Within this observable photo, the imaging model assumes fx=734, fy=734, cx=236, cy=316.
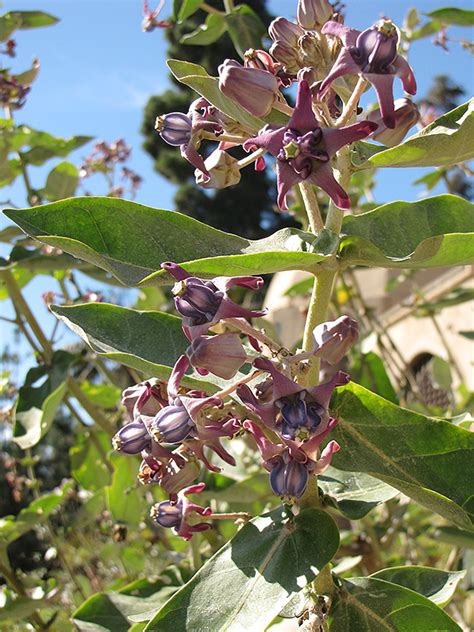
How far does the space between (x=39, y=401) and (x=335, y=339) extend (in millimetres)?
1161

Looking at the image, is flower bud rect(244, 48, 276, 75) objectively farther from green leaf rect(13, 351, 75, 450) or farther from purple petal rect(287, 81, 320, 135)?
green leaf rect(13, 351, 75, 450)

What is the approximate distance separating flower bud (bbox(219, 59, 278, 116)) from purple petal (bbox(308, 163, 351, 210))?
0.11 m

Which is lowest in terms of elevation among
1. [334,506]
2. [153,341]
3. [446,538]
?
[446,538]

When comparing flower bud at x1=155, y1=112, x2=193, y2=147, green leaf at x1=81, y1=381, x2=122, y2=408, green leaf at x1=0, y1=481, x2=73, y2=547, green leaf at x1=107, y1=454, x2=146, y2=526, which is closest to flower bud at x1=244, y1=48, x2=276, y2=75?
flower bud at x1=155, y1=112, x2=193, y2=147

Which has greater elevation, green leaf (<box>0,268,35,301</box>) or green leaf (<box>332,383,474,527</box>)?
green leaf (<box>0,268,35,301</box>)

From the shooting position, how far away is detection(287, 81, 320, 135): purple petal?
770mm

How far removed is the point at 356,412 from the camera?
864 mm

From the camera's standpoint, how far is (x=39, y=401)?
179 centimetres

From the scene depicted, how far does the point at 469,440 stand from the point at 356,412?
131 millimetres

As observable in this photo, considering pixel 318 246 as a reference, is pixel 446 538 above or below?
below

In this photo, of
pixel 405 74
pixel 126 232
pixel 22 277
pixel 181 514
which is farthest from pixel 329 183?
pixel 22 277

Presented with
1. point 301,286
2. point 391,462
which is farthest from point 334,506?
point 301,286

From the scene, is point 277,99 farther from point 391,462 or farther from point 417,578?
point 417,578

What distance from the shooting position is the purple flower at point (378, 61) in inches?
30.2
